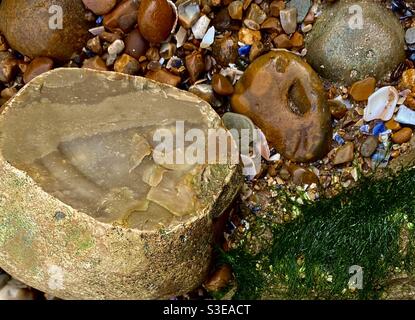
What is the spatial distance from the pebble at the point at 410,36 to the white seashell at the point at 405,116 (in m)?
0.41

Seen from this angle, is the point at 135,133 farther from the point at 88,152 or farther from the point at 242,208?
the point at 242,208

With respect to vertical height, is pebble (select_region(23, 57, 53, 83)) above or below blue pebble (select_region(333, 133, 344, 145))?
above

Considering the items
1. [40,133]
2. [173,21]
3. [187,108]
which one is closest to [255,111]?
[187,108]

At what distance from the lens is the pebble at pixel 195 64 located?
155 inches

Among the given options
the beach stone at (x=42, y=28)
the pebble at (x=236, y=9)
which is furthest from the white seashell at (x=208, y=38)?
the beach stone at (x=42, y=28)

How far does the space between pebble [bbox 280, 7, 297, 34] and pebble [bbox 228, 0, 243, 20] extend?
0.86 feet

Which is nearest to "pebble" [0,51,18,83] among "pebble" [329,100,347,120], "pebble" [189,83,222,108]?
"pebble" [189,83,222,108]

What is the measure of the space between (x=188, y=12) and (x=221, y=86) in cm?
53

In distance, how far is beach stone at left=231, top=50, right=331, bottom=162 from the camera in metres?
3.72

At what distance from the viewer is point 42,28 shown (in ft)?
13.0

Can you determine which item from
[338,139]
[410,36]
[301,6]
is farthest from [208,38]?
[410,36]

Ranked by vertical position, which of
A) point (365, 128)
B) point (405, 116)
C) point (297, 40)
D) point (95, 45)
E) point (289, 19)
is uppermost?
point (289, 19)

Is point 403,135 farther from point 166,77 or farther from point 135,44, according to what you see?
point 135,44

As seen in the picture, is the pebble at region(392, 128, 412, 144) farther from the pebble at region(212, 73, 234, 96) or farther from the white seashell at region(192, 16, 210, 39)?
the white seashell at region(192, 16, 210, 39)
